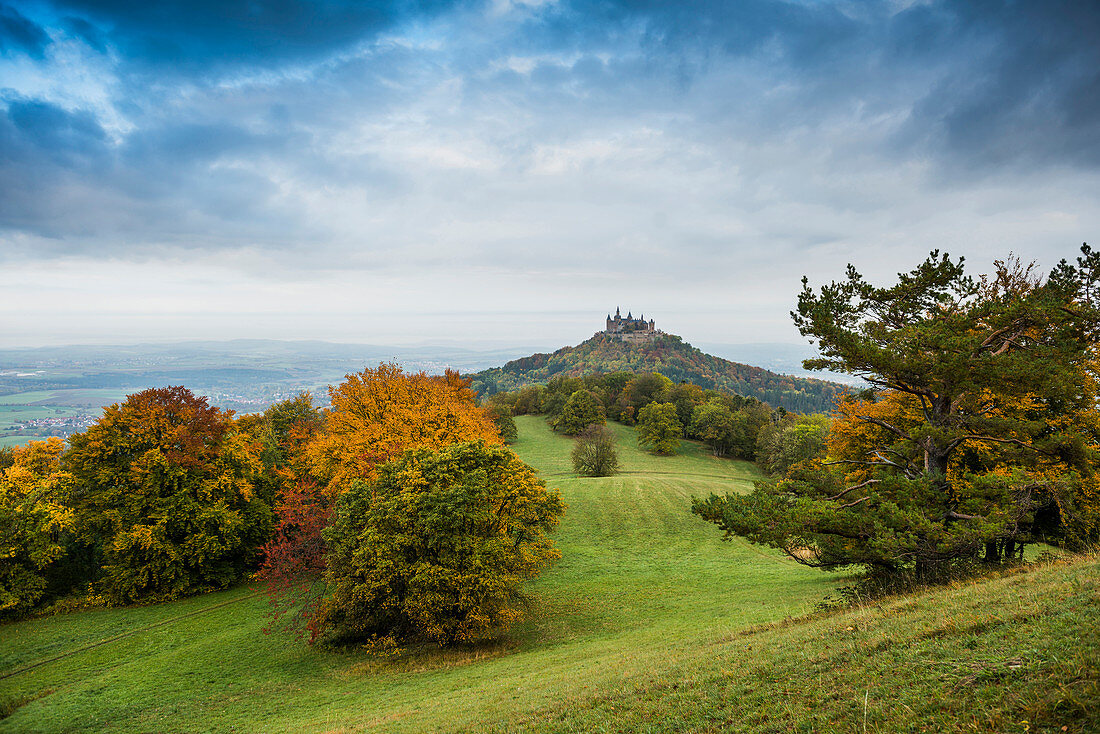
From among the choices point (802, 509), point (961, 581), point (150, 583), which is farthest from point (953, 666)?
point (150, 583)

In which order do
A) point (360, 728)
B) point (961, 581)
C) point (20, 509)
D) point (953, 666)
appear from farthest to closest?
point (20, 509)
point (961, 581)
point (360, 728)
point (953, 666)

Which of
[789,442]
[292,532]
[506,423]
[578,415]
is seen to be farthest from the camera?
[578,415]

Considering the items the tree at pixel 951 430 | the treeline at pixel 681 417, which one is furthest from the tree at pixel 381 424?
the treeline at pixel 681 417

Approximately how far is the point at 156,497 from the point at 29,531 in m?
6.01

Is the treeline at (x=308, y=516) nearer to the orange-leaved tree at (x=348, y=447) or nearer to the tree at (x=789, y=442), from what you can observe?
the orange-leaved tree at (x=348, y=447)

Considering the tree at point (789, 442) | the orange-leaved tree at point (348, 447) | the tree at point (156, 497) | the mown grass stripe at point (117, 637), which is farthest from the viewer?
the tree at point (789, 442)

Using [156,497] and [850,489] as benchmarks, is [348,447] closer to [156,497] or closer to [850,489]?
[156,497]

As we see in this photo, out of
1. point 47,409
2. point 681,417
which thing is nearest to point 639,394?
point 681,417

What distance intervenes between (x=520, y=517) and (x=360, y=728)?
992 cm

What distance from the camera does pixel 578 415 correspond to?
84.9 meters

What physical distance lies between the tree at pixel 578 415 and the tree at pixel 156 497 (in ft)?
197

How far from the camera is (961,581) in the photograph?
12.3 m

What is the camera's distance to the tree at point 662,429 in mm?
74562

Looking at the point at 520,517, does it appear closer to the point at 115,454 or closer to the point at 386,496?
the point at 386,496
